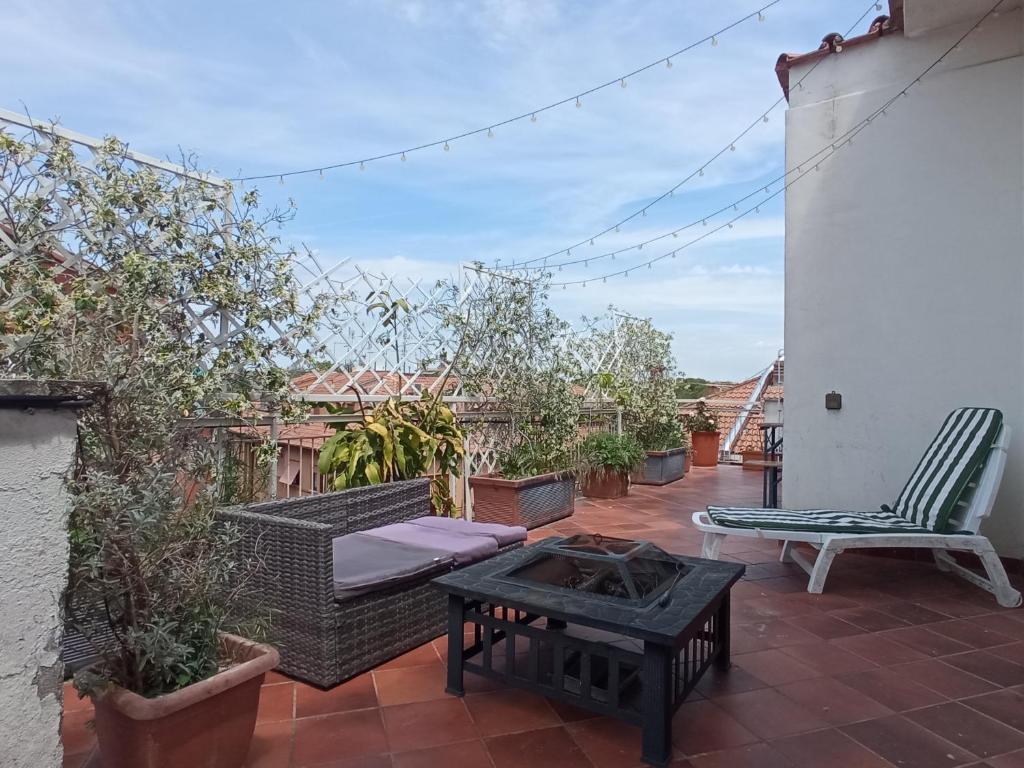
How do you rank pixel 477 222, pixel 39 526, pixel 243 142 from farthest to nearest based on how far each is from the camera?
pixel 477 222 → pixel 243 142 → pixel 39 526

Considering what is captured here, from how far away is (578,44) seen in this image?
4.90m

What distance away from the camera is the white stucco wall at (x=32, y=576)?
1.37 m

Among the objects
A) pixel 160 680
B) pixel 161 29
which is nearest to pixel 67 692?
pixel 160 680

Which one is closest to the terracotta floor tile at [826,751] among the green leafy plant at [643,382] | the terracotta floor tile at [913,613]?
the terracotta floor tile at [913,613]

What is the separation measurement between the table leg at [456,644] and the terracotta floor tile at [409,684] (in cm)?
5

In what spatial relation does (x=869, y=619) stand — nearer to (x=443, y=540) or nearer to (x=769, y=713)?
(x=769, y=713)

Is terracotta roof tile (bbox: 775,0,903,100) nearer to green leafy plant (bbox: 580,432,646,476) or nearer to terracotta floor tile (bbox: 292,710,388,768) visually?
green leafy plant (bbox: 580,432,646,476)

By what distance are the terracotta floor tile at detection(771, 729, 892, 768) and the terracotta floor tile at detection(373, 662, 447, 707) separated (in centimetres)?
120

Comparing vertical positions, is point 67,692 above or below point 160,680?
below

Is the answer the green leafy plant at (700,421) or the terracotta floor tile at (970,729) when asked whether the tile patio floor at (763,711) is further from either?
the green leafy plant at (700,421)

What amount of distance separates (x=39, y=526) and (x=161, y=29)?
3.89 meters

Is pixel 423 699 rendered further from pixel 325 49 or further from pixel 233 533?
pixel 325 49

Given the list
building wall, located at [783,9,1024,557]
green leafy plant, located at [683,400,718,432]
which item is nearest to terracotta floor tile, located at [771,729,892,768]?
building wall, located at [783,9,1024,557]

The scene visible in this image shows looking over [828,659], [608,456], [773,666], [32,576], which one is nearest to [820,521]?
[828,659]
